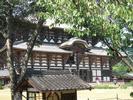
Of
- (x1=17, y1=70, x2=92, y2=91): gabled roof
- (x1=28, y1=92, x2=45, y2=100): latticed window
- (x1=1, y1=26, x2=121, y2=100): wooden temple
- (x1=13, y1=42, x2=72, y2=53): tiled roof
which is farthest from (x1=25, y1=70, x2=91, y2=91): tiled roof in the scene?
(x1=13, y1=42, x2=72, y2=53): tiled roof

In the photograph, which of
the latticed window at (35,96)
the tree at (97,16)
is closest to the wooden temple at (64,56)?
the latticed window at (35,96)

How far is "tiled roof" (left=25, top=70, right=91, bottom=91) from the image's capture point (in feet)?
50.6

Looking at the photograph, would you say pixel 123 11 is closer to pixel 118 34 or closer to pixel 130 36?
pixel 118 34

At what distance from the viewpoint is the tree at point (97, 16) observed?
994cm

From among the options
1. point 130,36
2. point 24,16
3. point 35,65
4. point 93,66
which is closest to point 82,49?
point 93,66

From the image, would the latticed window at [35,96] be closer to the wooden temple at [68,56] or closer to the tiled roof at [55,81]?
the tiled roof at [55,81]

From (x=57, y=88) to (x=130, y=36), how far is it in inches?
186

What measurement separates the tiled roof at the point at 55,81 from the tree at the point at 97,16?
14.4 ft

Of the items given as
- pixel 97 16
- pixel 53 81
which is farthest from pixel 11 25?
pixel 97 16

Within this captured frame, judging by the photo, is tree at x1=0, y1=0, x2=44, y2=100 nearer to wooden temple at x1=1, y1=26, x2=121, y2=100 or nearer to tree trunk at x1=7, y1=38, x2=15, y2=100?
tree trunk at x1=7, y1=38, x2=15, y2=100

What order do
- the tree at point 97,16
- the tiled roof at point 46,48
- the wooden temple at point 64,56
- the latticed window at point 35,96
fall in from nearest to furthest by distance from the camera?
the tree at point 97,16 < the latticed window at point 35,96 < the tiled roof at point 46,48 < the wooden temple at point 64,56

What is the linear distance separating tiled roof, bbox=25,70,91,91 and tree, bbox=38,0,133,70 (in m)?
4.39

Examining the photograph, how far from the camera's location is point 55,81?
16.2 metres

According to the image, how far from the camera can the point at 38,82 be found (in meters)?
15.6
